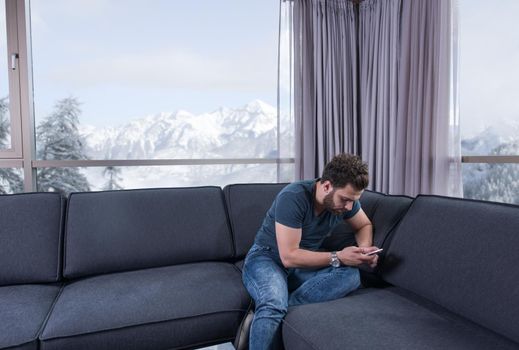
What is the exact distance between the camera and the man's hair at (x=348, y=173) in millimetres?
1471

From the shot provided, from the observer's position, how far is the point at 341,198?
1509mm

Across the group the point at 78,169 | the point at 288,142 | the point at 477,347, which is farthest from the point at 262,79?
the point at 477,347

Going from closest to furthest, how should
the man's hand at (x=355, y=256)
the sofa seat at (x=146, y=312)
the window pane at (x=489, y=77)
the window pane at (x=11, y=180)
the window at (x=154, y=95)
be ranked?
the sofa seat at (x=146, y=312)
the man's hand at (x=355, y=256)
the window pane at (x=489, y=77)
the window pane at (x=11, y=180)
the window at (x=154, y=95)

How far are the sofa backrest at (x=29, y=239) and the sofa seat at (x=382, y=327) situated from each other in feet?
3.88

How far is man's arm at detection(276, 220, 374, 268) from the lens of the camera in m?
1.50

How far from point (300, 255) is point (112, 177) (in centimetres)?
179

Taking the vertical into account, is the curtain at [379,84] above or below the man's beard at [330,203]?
above

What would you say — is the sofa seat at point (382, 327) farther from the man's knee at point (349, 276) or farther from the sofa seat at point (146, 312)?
the sofa seat at point (146, 312)

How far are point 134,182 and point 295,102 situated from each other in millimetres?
1416

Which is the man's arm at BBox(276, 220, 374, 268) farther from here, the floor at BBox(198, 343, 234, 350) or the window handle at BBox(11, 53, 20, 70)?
the window handle at BBox(11, 53, 20, 70)

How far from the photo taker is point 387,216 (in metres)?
1.76

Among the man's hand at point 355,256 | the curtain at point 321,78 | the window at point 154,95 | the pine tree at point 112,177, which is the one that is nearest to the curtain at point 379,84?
the curtain at point 321,78

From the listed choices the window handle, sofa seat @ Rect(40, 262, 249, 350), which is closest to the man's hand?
sofa seat @ Rect(40, 262, 249, 350)

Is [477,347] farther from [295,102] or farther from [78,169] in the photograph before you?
[78,169]
